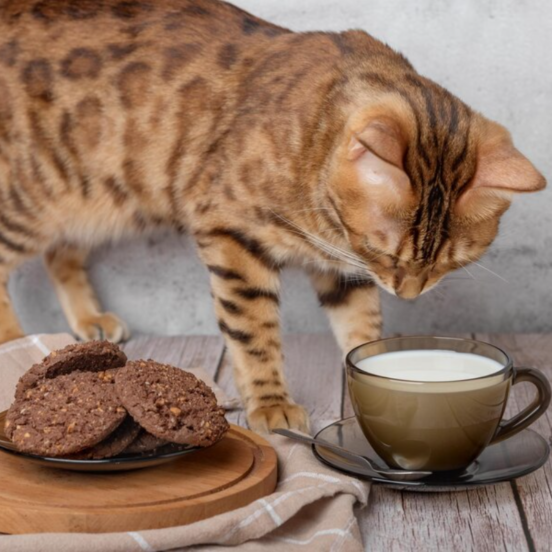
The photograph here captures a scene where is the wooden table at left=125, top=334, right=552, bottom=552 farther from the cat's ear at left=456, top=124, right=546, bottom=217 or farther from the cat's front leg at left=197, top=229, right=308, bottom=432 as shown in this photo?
the cat's ear at left=456, top=124, right=546, bottom=217

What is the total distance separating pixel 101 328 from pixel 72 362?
3.28 ft

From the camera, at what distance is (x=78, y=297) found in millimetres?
2459

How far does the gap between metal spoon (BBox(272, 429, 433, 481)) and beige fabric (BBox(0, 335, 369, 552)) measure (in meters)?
0.03

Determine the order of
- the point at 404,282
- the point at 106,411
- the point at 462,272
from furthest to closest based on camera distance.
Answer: the point at 462,272, the point at 404,282, the point at 106,411

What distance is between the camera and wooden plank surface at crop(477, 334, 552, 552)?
4.60ft

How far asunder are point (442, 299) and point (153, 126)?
0.87m

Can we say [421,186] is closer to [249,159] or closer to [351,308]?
[249,159]

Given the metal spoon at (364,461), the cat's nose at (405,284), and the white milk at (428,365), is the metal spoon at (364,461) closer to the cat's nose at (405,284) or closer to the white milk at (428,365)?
the white milk at (428,365)

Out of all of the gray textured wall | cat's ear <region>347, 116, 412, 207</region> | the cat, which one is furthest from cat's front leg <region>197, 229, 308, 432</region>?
the gray textured wall

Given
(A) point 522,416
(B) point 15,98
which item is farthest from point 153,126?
(A) point 522,416

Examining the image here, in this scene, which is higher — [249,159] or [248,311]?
[249,159]

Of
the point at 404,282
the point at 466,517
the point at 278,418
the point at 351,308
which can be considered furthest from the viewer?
the point at 351,308

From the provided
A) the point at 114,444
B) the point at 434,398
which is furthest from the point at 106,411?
the point at 434,398

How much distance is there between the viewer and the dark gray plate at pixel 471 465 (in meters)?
1.38
